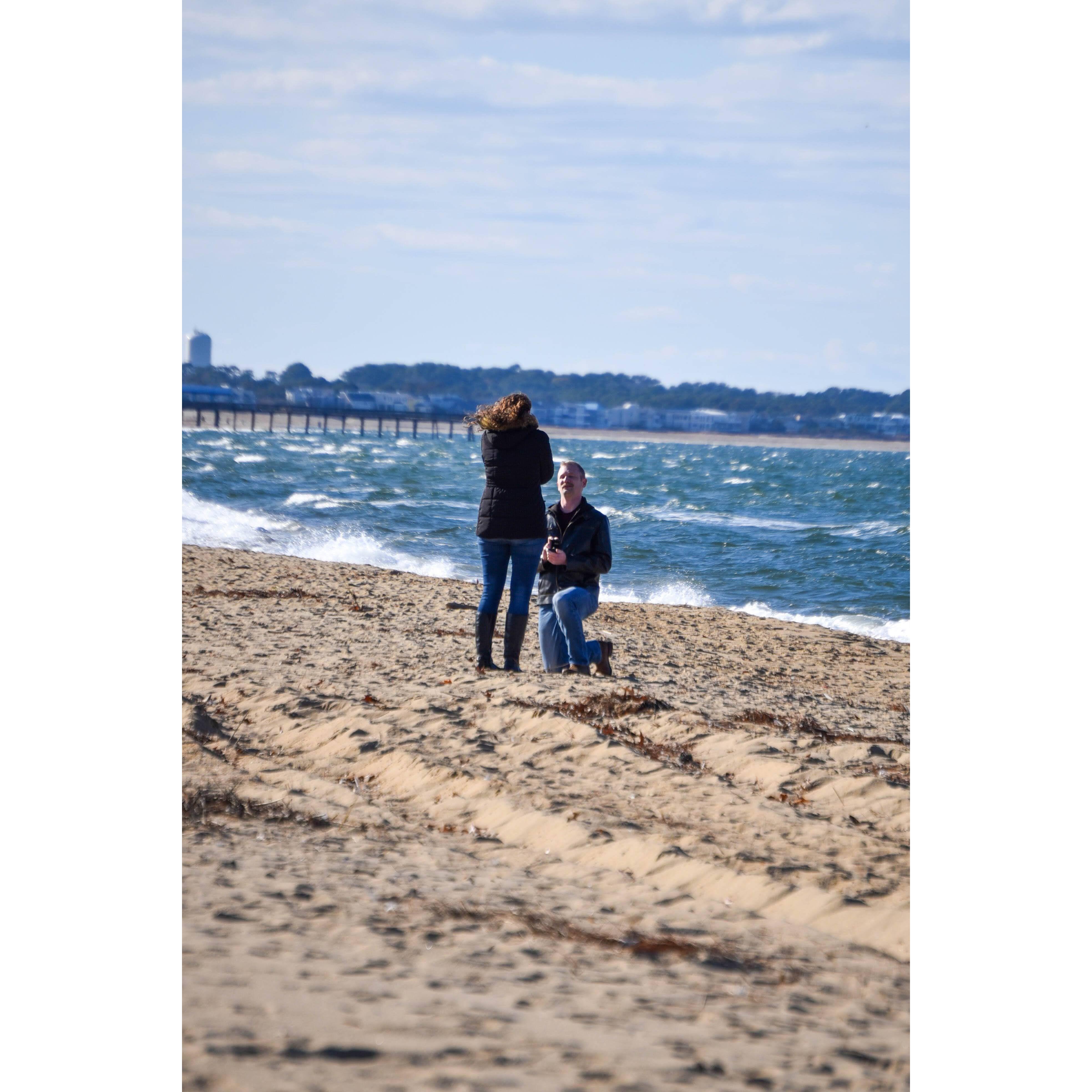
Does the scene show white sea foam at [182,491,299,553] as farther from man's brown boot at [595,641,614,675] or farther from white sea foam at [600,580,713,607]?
man's brown boot at [595,641,614,675]

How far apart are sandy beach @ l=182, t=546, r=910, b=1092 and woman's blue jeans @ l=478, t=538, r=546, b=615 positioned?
1.65 ft

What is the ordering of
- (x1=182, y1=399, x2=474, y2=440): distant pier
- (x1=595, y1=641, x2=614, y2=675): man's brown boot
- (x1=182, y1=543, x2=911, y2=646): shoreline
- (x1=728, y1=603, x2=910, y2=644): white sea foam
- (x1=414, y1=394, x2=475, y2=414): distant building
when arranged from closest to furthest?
1. (x1=595, y1=641, x2=614, y2=675): man's brown boot
2. (x1=182, y1=543, x2=911, y2=646): shoreline
3. (x1=728, y1=603, x2=910, y2=644): white sea foam
4. (x1=182, y1=399, x2=474, y2=440): distant pier
5. (x1=414, y1=394, x2=475, y2=414): distant building

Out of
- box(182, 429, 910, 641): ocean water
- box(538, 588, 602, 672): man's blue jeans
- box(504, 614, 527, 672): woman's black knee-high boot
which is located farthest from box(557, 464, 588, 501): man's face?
Answer: box(182, 429, 910, 641): ocean water

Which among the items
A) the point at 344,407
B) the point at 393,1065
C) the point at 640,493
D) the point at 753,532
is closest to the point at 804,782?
the point at 393,1065

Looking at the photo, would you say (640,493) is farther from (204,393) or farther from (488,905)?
(204,393)

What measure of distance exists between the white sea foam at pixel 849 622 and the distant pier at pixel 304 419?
75721 mm

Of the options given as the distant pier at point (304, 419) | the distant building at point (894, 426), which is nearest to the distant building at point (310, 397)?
the distant pier at point (304, 419)

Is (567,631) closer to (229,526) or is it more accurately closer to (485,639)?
(485,639)

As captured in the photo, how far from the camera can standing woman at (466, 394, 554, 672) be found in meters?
6.27

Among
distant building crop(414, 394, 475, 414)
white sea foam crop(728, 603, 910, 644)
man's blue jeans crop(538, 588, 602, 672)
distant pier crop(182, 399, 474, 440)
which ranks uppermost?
distant building crop(414, 394, 475, 414)

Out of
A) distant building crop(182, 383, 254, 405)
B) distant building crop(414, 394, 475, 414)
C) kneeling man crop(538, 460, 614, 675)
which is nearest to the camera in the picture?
kneeling man crop(538, 460, 614, 675)

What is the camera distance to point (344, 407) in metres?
95.3

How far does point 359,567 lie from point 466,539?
572 cm

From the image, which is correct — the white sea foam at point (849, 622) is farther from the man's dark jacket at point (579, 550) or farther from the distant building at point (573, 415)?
the distant building at point (573, 415)
